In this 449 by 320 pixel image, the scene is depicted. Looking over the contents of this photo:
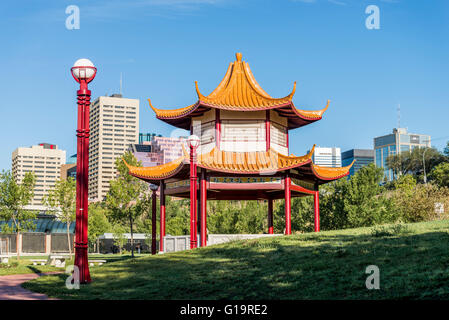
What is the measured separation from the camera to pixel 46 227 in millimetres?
67562

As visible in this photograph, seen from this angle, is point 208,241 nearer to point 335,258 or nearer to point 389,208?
point 335,258

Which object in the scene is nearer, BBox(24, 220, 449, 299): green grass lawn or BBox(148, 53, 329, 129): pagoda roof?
BBox(24, 220, 449, 299): green grass lawn

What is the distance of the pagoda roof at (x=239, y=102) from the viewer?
1054 inches

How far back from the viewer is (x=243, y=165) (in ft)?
84.9

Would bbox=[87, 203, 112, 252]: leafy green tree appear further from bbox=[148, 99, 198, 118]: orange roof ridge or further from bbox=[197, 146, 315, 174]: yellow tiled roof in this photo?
bbox=[197, 146, 315, 174]: yellow tiled roof

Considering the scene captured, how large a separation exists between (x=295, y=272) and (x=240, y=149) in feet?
49.6

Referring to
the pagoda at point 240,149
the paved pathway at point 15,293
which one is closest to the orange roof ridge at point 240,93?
the pagoda at point 240,149

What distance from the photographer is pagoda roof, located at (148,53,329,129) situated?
26781 mm

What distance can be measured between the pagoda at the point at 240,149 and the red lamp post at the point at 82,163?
33.0ft

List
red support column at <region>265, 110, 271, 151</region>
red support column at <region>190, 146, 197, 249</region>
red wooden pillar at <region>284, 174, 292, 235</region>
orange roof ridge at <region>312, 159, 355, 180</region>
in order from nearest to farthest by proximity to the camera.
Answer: red support column at <region>190, 146, 197, 249</region>
red wooden pillar at <region>284, 174, 292, 235</region>
red support column at <region>265, 110, 271, 151</region>
orange roof ridge at <region>312, 159, 355, 180</region>

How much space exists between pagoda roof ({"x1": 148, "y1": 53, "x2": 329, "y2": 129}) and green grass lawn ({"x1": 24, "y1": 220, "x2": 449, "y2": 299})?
10.1 meters

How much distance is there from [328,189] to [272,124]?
67.1 ft

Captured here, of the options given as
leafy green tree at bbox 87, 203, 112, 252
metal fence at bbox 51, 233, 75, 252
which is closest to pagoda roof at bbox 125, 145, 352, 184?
leafy green tree at bbox 87, 203, 112, 252

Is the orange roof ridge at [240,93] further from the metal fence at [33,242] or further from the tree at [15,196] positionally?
the metal fence at [33,242]
